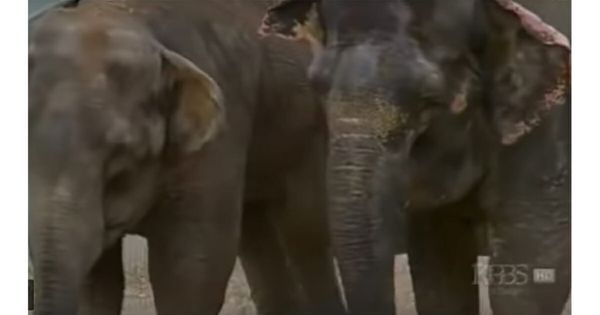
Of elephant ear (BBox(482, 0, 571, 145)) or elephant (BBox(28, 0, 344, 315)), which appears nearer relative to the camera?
elephant (BBox(28, 0, 344, 315))

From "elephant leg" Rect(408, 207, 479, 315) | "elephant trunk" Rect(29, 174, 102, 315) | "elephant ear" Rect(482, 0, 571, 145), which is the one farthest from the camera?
"elephant leg" Rect(408, 207, 479, 315)

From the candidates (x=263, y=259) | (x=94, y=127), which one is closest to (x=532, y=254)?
(x=263, y=259)

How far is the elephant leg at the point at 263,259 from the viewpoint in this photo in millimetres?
2398

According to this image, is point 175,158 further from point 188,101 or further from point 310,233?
point 310,233

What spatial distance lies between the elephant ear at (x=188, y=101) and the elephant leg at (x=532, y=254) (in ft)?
1.34

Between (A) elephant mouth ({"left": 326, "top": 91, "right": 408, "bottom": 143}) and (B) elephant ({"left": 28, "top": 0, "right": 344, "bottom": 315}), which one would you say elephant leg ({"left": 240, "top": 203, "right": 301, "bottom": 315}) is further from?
(A) elephant mouth ({"left": 326, "top": 91, "right": 408, "bottom": 143})

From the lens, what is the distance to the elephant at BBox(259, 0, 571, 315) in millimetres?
2100

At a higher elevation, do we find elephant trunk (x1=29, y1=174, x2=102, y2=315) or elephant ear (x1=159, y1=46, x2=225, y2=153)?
elephant ear (x1=159, y1=46, x2=225, y2=153)

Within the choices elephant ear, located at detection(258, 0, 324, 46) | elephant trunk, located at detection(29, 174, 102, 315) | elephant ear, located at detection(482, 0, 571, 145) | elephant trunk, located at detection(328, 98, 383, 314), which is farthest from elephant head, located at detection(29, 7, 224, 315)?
elephant ear, located at detection(482, 0, 571, 145)

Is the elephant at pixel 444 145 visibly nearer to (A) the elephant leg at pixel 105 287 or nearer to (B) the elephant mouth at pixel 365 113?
(B) the elephant mouth at pixel 365 113

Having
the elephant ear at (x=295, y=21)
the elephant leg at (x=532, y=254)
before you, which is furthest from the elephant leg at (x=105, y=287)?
the elephant leg at (x=532, y=254)

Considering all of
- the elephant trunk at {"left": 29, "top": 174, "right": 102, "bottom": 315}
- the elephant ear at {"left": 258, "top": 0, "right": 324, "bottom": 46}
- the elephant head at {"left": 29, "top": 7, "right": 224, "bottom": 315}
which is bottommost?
the elephant trunk at {"left": 29, "top": 174, "right": 102, "bottom": 315}

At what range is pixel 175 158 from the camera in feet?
7.43

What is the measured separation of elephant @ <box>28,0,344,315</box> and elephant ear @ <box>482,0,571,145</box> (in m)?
0.24
